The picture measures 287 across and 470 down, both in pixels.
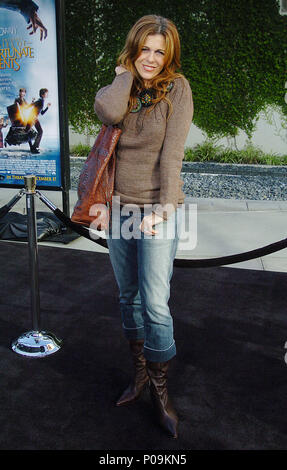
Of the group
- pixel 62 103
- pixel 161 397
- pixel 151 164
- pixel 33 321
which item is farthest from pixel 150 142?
pixel 62 103

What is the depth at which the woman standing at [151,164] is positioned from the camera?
1.94m

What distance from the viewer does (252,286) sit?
3957mm

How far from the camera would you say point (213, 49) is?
10.2 m

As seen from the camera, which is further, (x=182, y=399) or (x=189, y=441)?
(x=182, y=399)

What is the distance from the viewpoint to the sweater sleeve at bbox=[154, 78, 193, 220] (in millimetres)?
1938

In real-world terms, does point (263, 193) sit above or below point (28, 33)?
below

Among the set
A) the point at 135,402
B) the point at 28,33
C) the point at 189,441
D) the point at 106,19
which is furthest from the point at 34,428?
the point at 106,19

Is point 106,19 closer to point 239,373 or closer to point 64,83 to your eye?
point 64,83

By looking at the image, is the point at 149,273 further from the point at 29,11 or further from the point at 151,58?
the point at 29,11

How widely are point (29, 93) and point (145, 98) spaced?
11.2 feet

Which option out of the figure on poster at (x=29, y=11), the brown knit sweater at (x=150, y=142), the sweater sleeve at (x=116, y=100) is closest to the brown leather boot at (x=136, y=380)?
the brown knit sweater at (x=150, y=142)

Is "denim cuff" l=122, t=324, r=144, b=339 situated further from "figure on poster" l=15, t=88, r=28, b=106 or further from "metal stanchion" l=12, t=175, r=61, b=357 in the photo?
"figure on poster" l=15, t=88, r=28, b=106

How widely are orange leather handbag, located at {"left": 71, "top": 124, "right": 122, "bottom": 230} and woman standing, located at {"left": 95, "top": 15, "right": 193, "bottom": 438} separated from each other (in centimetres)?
3

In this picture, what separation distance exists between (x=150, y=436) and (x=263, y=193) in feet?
19.2
